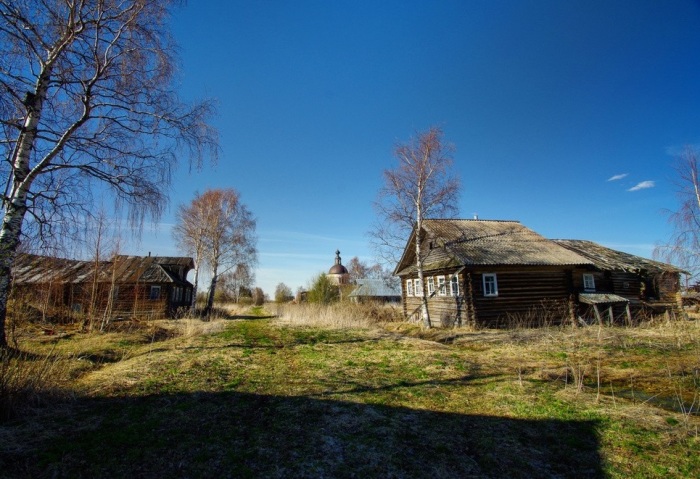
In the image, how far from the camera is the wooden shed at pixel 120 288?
1552cm

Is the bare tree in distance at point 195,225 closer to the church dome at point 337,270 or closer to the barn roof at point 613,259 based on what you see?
the barn roof at point 613,259

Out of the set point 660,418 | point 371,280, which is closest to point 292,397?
point 660,418

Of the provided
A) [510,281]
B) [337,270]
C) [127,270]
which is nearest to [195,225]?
[127,270]

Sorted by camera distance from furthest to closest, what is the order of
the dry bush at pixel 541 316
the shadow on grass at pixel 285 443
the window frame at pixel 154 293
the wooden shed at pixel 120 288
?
the window frame at pixel 154 293 < the dry bush at pixel 541 316 < the wooden shed at pixel 120 288 < the shadow on grass at pixel 285 443

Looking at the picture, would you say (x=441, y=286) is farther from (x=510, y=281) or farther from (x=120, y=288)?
(x=120, y=288)

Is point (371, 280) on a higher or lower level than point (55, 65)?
lower

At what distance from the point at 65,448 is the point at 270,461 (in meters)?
2.38

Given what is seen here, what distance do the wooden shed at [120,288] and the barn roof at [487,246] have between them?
52.3 feet

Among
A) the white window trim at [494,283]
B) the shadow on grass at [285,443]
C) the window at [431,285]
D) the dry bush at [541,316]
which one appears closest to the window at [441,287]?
the window at [431,285]

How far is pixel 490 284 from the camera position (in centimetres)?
1805

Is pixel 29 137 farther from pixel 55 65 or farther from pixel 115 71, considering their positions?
pixel 115 71

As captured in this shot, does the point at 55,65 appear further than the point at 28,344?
No

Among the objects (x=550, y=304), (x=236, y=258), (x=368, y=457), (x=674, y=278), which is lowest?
(x=368, y=457)

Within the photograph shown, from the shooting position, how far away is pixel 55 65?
733 centimetres
